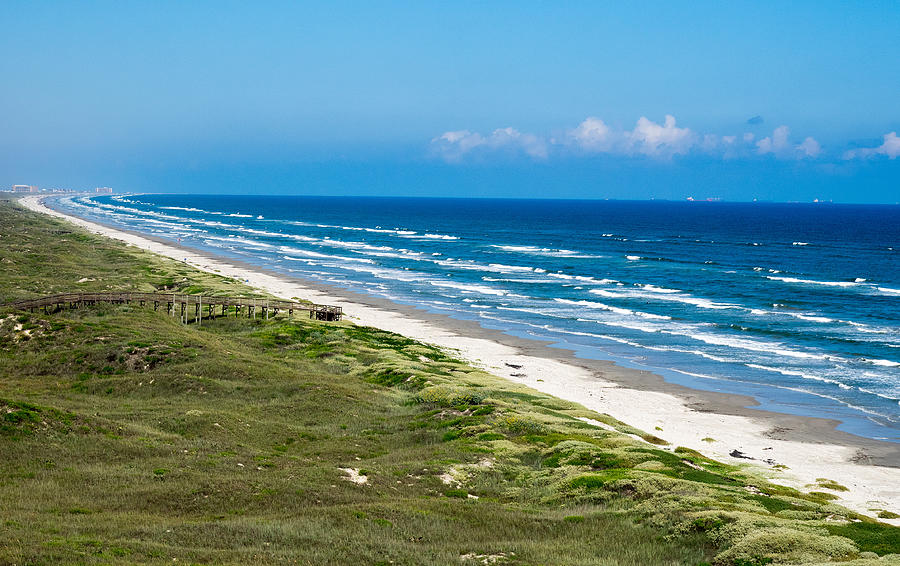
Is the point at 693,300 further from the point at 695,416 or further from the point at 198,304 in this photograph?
the point at 198,304

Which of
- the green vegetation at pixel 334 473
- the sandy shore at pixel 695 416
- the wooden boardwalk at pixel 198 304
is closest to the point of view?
the green vegetation at pixel 334 473

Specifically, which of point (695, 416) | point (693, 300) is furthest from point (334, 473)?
point (693, 300)

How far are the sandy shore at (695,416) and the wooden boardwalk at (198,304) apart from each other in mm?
6374

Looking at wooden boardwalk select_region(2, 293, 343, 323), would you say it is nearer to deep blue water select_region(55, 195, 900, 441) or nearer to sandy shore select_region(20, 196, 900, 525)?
sandy shore select_region(20, 196, 900, 525)

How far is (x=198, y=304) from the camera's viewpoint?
77.4m

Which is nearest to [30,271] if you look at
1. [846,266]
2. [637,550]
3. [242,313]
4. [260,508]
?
[242,313]

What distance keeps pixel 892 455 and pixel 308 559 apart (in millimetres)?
35274

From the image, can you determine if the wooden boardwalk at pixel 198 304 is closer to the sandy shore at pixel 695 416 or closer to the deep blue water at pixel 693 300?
the sandy shore at pixel 695 416

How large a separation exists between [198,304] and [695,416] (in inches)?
1933

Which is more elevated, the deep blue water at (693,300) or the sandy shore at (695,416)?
the deep blue water at (693,300)

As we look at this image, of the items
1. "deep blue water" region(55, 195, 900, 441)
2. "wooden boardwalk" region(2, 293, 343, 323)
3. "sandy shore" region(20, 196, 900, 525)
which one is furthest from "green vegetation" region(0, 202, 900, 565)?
"deep blue water" region(55, 195, 900, 441)

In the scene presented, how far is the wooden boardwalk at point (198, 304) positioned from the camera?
74.1m

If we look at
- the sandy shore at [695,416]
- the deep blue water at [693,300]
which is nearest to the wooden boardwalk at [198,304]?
the sandy shore at [695,416]

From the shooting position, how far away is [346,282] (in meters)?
121
